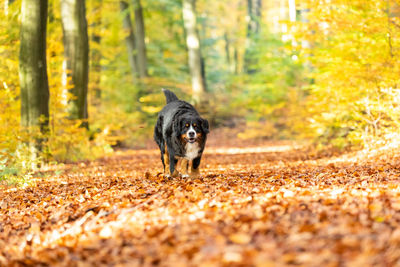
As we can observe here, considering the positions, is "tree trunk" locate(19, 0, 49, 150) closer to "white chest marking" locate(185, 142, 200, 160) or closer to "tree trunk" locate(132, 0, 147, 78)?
"white chest marking" locate(185, 142, 200, 160)

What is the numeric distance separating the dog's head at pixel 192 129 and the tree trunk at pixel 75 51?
7607 millimetres

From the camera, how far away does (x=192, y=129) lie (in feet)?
21.6

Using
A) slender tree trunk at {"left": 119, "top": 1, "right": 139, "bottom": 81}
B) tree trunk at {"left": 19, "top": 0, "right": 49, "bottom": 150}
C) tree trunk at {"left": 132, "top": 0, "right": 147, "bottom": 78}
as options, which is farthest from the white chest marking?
slender tree trunk at {"left": 119, "top": 1, "right": 139, "bottom": 81}

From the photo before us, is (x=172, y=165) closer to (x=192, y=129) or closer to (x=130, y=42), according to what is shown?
(x=192, y=129)

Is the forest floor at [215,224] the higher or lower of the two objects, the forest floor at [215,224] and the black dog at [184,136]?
the lower

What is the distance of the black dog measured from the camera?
6.66 meters

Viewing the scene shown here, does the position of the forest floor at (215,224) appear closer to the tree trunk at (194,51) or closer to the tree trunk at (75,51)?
the tree trunk at (75,51)

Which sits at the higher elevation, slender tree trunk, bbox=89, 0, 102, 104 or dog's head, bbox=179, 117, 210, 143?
slender tree trunk, bbox=89, 0, 102, 104

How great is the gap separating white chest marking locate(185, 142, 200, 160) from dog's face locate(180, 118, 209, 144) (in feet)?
0.39

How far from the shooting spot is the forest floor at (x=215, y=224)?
2914mm

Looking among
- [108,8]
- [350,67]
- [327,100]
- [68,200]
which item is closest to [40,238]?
[68,200]

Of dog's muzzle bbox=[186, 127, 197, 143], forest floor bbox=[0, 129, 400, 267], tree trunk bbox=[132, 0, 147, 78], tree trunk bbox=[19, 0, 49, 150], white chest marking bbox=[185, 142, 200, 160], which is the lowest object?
forest floor bbox=[0, 129, 400, 267]

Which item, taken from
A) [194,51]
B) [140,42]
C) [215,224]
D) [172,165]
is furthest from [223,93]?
[215,224]

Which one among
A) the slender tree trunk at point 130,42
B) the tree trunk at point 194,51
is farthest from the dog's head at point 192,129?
the slender tree trunk at point 130,42
